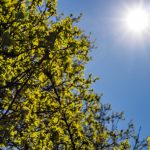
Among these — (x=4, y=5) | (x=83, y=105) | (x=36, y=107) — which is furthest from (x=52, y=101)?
(x=4, y=5)

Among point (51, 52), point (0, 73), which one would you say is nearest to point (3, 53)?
point (0, 73)

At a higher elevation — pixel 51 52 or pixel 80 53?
pixel 80 53

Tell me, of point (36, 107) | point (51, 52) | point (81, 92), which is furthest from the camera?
point (81, 92)

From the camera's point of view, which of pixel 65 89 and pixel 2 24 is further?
pixel 65 89

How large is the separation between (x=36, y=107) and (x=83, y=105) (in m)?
2.44

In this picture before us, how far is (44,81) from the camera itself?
15000mm

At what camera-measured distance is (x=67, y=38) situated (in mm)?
14062

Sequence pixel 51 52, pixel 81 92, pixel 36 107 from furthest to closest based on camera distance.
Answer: pixel 81 92 → pixel 36 107 → pixel 51 52

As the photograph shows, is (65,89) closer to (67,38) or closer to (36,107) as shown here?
(36,107)

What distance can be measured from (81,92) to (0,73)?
405 cm

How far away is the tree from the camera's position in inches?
528

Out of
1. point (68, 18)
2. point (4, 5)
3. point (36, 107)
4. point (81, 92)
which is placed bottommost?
point (36, 107)

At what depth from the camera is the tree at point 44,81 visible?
13.4 meters

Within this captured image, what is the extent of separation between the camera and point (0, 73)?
530 inches
